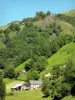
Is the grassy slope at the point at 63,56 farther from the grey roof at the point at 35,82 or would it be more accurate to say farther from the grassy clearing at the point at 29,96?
the grassy clearing at the point at 29,96

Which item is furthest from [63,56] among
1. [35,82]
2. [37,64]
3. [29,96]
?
[29,96]

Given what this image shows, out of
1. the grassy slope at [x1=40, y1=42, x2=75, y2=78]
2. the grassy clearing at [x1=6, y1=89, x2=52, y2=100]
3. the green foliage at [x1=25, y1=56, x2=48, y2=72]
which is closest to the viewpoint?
the grassy clearing at [x1=6, y1=89, x2=52, y2=100]

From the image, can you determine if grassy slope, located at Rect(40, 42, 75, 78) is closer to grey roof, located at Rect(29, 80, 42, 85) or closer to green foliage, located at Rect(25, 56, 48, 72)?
green foliage, located at Rect(25, 56, 48, 72)

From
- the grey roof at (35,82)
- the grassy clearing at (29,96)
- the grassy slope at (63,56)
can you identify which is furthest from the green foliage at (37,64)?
the grassy clearing at (29,96)

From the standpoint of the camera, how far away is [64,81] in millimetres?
105625

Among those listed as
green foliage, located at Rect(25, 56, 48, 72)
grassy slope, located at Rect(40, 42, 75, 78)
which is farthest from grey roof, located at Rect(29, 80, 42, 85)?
green foliage, located at Rect(25, 56, 48, 72)

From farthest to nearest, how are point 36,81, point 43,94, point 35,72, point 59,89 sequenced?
point 35,72, point 36,81, point 43,94, point 59,89

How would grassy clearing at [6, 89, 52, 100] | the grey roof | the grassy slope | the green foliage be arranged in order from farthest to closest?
the green foliage → the grassy slope → the grey roof → grassy clearing at [6, 89, 52, 100]

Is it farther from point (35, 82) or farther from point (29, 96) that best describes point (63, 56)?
point (29, 96)

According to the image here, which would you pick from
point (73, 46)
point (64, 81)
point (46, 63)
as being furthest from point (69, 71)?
point (73, 46)

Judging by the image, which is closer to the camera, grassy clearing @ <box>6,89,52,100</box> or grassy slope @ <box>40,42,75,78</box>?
grassy clearing @ <box>6,89,52,100</box>

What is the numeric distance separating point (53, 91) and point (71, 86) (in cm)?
607

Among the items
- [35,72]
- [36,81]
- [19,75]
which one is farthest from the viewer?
[19,75]

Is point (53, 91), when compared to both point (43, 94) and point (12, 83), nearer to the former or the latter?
point (43, 94)
